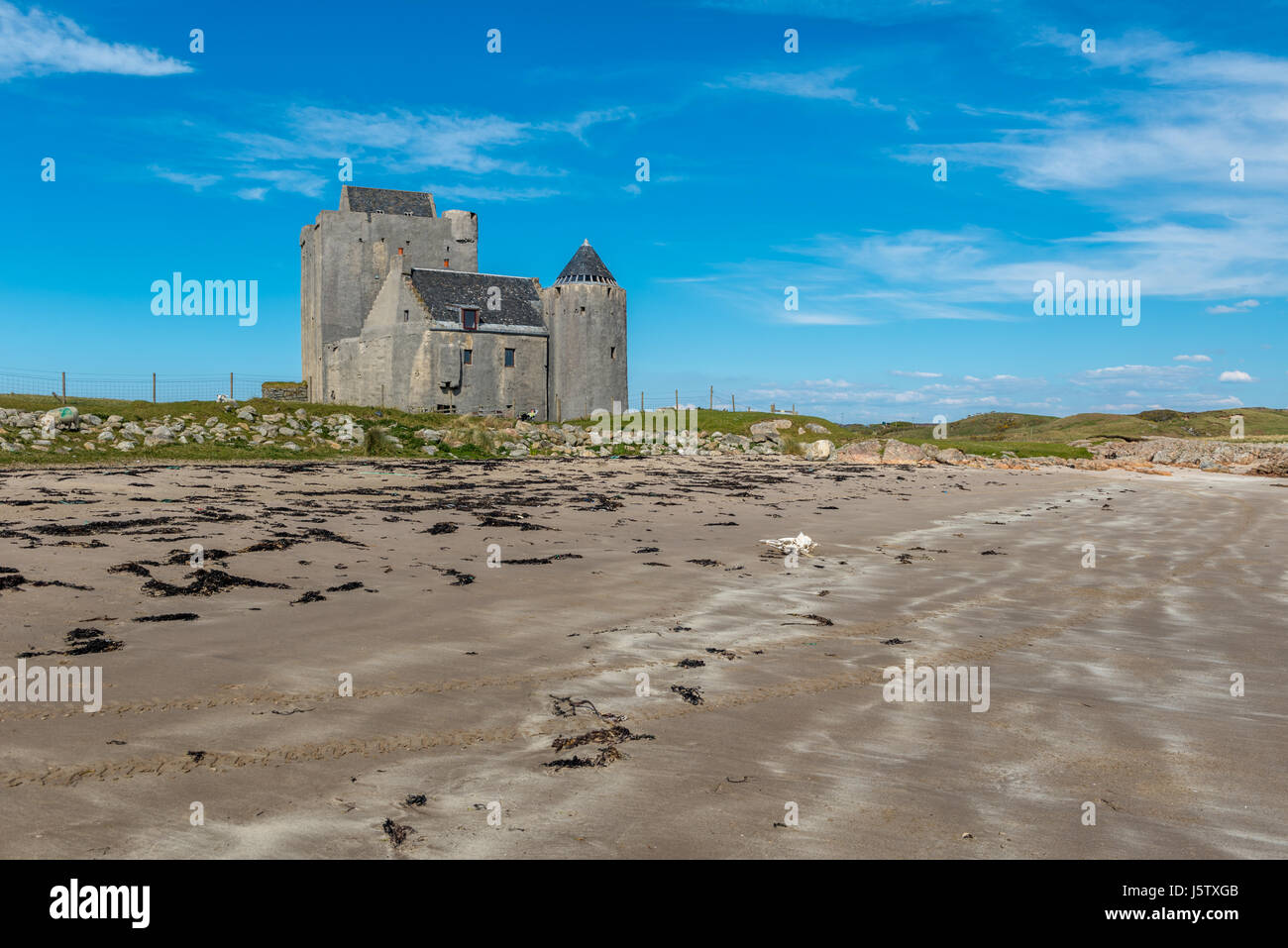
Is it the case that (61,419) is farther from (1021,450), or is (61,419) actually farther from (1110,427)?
(1110,427)

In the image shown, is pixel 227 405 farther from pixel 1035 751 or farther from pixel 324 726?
pixel 1035 751

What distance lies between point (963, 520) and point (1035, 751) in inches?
471

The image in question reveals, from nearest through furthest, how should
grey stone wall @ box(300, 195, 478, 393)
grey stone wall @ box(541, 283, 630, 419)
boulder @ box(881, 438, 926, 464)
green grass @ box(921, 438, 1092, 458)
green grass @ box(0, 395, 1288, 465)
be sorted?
green grass @ box(0, 395, 1288, 465), boulder @ box(881, 438, 926, 464), green grass @ box(921, 438, 1092, 458), grey stone wall @ box(541, 283, 630, 419), grey stone wall @ box(300, 195, 478, 393)

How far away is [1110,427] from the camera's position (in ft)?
200

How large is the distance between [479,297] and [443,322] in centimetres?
325

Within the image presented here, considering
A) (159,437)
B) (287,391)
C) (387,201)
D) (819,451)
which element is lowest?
(819,451)

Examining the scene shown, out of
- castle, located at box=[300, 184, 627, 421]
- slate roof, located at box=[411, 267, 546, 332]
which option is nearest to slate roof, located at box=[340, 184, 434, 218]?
castle, located at box=[300, 184, 627, 421]

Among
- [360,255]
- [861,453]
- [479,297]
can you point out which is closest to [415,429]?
[479,297]

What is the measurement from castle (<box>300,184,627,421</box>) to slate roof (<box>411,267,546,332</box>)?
0.21 ft

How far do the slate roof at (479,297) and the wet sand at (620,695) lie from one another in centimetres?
3398

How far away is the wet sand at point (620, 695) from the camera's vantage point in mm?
3668

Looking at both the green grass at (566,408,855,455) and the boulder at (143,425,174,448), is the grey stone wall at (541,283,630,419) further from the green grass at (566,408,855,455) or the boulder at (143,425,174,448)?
the boulder at (143,425,174,448)

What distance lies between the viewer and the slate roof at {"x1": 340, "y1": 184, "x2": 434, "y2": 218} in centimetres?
5247
